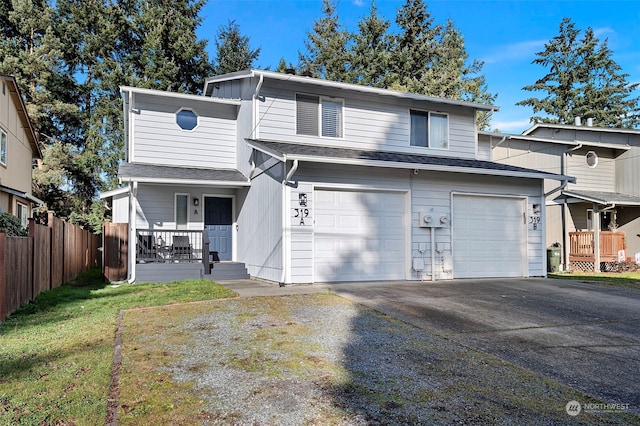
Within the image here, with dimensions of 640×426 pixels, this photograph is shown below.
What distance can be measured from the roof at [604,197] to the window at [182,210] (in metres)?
14.3

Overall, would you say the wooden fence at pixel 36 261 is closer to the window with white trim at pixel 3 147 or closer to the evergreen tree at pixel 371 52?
the window with white trim at pixel 3 147

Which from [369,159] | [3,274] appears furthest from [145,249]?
[369,159]

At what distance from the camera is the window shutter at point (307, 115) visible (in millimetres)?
11156

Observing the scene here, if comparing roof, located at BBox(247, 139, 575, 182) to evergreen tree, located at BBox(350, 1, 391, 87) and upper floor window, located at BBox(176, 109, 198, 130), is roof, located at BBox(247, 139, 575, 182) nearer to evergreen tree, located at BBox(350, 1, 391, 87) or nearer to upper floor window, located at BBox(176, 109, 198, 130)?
upper floor window, located at BBox(176, 109, 198, 130)

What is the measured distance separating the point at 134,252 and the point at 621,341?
10.1m

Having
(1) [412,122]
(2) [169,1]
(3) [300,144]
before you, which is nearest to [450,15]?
(2) [169,1]

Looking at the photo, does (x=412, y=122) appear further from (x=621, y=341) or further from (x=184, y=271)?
(x=621, y=341)

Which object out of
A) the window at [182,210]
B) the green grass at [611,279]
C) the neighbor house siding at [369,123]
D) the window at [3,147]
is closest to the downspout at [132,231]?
the window at [182,210]

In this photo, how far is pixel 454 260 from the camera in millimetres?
10633

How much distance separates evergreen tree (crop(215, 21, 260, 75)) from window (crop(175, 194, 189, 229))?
17136 mm

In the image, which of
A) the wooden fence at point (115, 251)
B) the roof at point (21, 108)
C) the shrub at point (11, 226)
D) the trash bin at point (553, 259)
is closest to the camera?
the shrub at point (11, 226)

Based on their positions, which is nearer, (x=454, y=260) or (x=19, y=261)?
(x=19, y=261)

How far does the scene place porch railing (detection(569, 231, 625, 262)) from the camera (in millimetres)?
16234

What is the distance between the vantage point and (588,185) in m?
17.7
